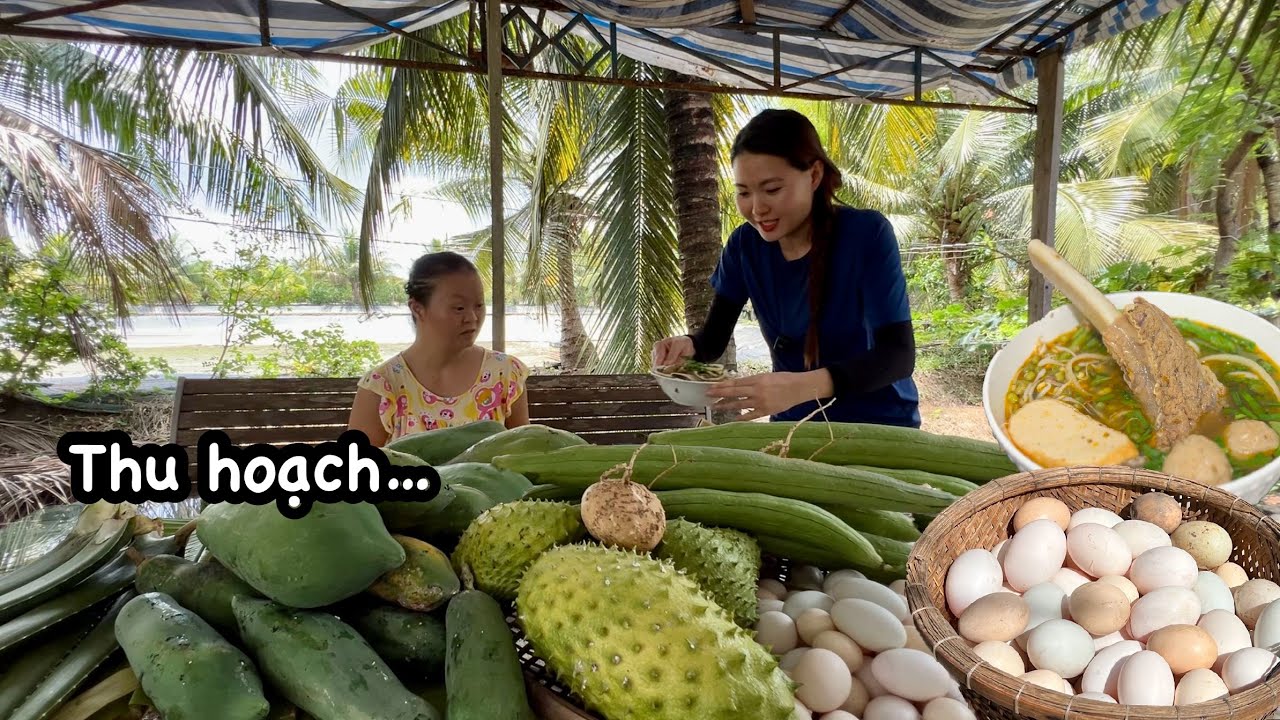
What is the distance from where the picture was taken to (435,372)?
120 inches

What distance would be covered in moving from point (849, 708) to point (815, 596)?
0.65 ft

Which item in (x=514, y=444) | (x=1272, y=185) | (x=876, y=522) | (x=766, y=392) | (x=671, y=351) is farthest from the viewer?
(x=1272, y=185)

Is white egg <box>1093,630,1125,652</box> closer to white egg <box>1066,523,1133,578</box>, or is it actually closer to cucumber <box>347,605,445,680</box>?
white egg <box>1066,523,1133,578</box>

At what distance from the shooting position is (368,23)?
12.4 feet

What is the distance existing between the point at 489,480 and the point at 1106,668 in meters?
0.92

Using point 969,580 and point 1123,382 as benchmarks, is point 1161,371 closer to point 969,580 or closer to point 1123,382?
point 1123,382

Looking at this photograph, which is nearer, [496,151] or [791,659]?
[791,659]

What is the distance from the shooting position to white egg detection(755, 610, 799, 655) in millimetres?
1084

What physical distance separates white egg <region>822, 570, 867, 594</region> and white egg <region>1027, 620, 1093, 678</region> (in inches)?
14.1

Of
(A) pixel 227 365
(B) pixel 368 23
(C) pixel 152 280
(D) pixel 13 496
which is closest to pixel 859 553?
(B) pixel 368 23

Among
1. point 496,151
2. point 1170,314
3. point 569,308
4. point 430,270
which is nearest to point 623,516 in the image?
point 1170,314

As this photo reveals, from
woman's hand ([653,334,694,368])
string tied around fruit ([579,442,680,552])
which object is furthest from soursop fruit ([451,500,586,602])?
woman's hand ([653,334,694,368])

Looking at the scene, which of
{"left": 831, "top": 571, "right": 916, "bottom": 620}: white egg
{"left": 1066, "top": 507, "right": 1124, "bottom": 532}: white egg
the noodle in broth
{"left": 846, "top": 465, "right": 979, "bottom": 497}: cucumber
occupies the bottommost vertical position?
{"left": 831, "top": 571, "right": 916, "bottom": 620}: white egg

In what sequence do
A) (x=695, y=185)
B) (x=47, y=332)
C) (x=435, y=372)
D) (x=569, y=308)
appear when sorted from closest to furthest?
1. (x=435, y=372)
2. (x=695, y=185)
3. (x=47, y=332)
4. (x=569, y=308)
